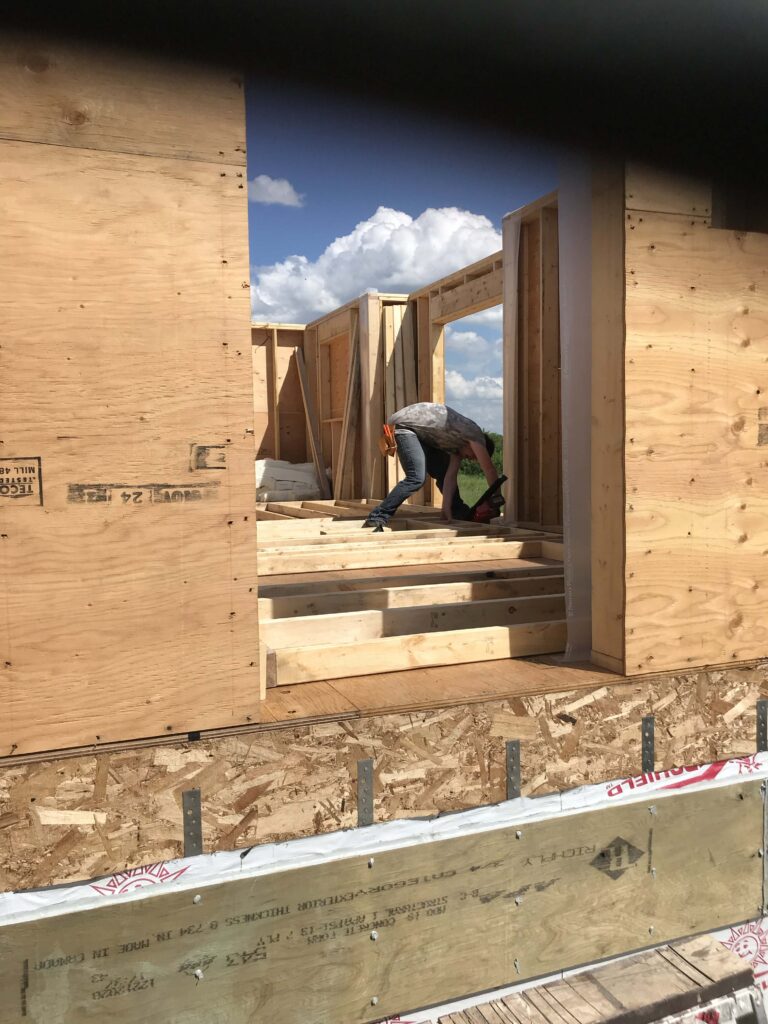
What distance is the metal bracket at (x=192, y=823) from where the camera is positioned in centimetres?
294

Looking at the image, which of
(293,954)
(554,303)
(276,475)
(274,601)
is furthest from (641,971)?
(276,475)

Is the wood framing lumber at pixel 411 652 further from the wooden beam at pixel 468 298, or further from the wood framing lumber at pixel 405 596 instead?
the wooden beam at pixel 468 298

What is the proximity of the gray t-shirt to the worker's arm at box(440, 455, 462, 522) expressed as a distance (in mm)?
551

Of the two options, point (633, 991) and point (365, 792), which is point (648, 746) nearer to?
point (633, 991)

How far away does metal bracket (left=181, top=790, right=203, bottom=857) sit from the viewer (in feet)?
9.66

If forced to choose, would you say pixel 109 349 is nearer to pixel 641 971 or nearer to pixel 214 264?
pixel 214 264

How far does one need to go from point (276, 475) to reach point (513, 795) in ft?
33.7

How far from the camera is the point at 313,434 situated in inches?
528

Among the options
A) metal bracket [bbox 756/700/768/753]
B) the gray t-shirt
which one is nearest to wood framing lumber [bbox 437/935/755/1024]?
metal bracket [bbox 756/700/768/753]

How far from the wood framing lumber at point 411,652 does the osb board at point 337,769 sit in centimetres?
45

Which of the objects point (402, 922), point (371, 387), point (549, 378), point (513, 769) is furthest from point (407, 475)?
point (402, 922)

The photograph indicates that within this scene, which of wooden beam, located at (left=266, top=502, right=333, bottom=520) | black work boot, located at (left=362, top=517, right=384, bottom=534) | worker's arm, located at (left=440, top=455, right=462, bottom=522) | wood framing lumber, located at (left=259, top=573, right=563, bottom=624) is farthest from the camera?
wooden beam, located at (left=266, top=502, right=333, bottom=520)

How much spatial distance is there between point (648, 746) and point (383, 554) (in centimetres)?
257

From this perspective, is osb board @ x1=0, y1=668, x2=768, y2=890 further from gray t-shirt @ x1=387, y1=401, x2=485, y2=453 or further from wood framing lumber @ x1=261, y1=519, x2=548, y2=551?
gray t-shirt @ x1=387, y1=401, x2=485, y2=453
